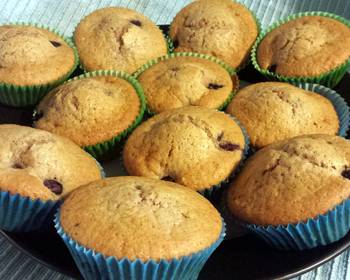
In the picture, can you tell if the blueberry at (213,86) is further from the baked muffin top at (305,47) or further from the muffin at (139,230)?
the muffin at (139,230)

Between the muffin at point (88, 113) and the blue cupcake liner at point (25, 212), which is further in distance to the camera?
the muffin at point (88, 113)

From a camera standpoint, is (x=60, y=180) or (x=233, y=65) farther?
(x=233, y=65)

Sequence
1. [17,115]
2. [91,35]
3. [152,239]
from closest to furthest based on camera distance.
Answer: [152,239], [17,115], [91,35]

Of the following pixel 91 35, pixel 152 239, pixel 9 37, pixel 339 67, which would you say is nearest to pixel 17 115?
pixel 9 37

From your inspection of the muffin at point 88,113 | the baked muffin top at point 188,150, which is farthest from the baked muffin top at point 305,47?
the muffin at point 88,113

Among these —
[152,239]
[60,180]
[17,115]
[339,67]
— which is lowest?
[17,115]

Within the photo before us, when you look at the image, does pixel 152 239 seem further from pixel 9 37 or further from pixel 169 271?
pixel 9 37

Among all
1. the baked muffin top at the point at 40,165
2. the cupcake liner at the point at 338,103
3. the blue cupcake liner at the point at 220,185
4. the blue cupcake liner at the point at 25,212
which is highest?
the cupcake liner at the point at 338,103
